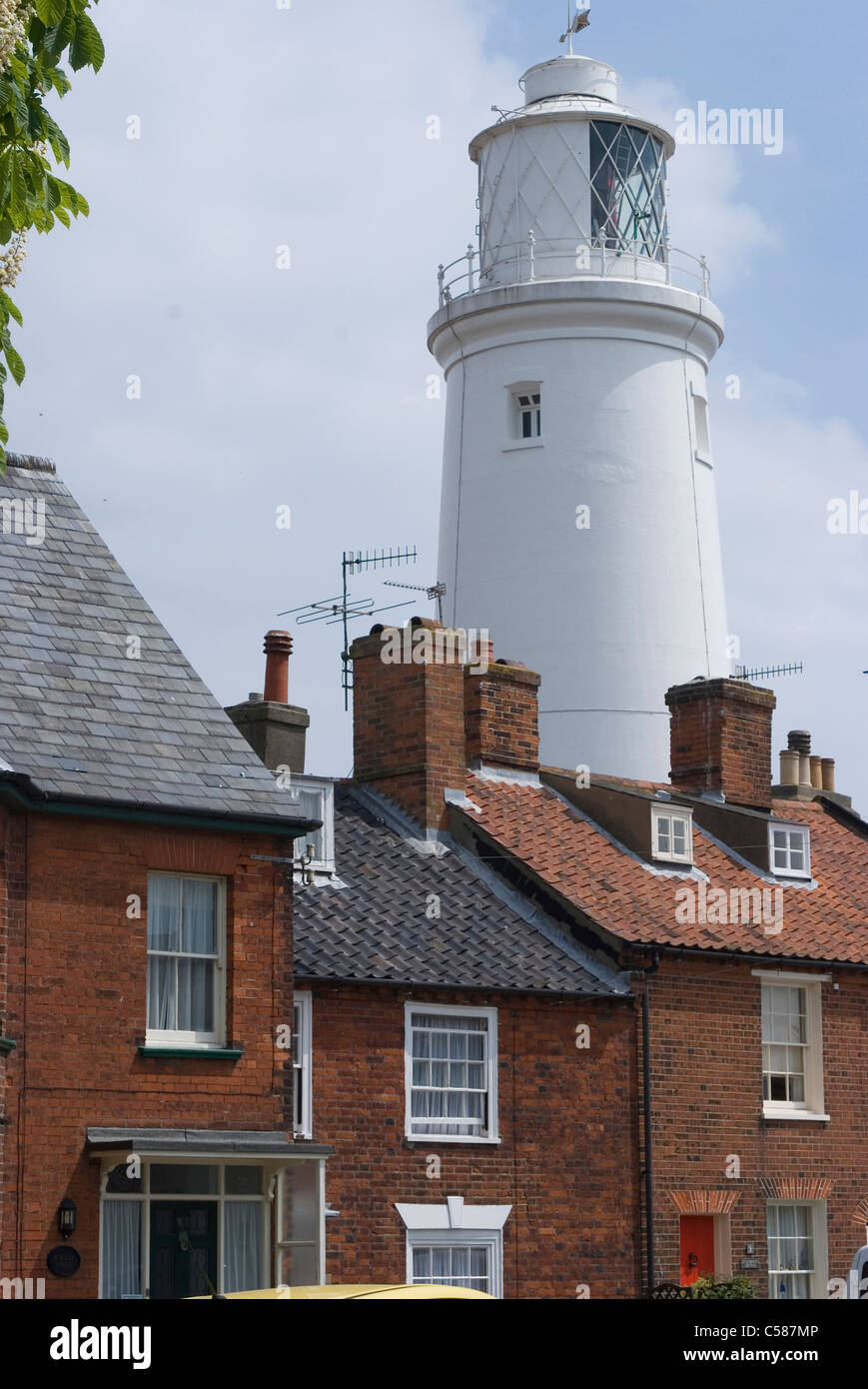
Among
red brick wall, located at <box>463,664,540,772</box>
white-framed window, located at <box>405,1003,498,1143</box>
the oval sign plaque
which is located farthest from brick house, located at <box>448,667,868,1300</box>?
the oval sign plaque

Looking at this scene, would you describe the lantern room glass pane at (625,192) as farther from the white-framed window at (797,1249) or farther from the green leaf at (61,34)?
the green leaf at (61,34)

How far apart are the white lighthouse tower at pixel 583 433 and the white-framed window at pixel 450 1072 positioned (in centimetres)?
1413

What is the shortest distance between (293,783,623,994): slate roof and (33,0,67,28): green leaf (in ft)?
45.2

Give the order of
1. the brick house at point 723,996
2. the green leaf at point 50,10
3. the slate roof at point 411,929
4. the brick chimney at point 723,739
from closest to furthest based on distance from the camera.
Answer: the green leaf at point 50,10 < the slate roof at point 411,929 < the brick house at point 723,996 < the brick chimney at point 723,739

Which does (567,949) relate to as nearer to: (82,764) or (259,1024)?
(259,1024)

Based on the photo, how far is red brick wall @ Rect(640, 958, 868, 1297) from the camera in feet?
86.6

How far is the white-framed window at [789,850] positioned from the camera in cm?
3098

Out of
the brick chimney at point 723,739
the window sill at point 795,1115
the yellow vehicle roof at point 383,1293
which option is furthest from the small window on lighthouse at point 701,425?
the yellow vehicle roof at point 383,1293

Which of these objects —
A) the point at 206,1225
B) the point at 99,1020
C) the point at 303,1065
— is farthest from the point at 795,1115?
the point at 99,1020

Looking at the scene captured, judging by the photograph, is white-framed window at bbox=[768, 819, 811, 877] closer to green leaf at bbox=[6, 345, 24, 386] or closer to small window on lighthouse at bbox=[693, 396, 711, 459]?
small window on lighthouse at bbox=[693, 396, 711, 459]

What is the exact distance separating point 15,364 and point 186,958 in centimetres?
1131

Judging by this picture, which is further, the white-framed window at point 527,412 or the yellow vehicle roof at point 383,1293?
the white-framed window at point 527,412
